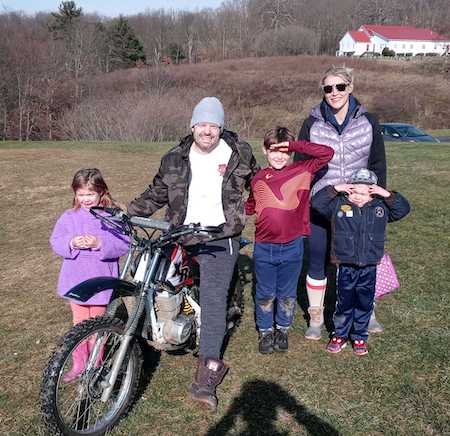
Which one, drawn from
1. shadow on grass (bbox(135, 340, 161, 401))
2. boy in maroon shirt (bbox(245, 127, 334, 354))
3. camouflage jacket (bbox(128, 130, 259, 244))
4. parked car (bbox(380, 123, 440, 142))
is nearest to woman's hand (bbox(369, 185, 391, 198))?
boy in maroon shirt (bbox(245, 127, 334, 354))

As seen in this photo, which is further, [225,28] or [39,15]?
[225,28]

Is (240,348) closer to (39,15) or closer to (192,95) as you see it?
(192,95)

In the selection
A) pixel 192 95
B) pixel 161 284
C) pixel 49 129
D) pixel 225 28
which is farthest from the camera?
pixel 225 28

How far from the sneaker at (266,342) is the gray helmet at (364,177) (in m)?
1.36

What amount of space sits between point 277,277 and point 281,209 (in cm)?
56

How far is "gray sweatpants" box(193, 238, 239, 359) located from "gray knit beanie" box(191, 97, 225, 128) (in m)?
0.81

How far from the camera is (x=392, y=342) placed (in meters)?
3.97

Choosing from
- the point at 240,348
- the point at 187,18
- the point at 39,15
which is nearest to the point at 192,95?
the point at 240,348

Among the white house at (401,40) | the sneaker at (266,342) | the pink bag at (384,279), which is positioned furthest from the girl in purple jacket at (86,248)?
the white house at (401,40)

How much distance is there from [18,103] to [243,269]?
37548 mm

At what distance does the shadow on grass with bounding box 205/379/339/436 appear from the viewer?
9.91 ft

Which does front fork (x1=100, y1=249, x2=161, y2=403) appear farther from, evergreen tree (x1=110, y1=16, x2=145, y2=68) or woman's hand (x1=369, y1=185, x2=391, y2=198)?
evergreen tree (x1=110, y1=16, x2=145, y2=68)

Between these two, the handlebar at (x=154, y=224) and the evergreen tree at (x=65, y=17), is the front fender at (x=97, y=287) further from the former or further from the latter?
the evergreen tree at (x=65, y=17)

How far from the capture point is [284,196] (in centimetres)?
357
